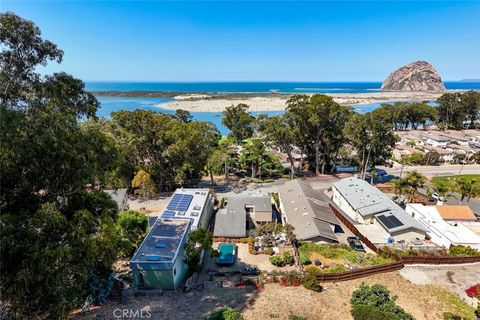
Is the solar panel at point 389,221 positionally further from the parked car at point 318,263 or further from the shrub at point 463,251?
the parked car at point 318,263

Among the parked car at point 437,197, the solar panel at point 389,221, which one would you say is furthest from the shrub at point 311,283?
the parked car at point 437,197

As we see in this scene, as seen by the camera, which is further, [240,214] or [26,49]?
[240,214]

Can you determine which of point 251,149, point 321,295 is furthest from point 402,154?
point 321,295

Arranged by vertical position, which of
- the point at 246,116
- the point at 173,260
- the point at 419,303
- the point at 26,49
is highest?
the point at 26,49

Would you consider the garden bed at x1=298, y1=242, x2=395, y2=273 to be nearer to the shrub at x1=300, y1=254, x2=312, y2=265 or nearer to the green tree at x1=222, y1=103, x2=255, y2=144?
the shrub at x1=300, y1=254, x2=312, y2=265

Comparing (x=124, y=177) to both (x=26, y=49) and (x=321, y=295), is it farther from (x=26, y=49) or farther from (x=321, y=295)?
(x=321, y=295)

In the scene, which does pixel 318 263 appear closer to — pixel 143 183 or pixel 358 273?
pixel 358 273
